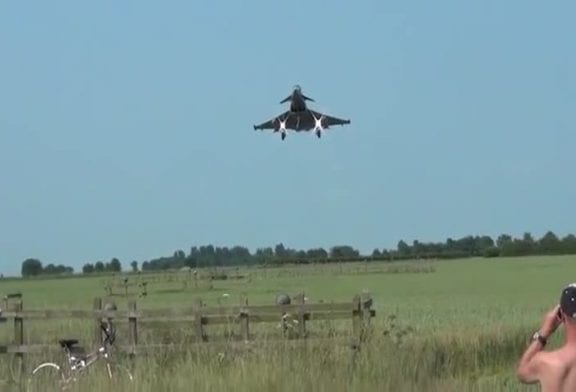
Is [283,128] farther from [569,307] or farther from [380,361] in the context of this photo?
[569,307]

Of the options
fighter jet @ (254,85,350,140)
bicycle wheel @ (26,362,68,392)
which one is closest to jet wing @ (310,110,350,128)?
fighter jet @ (254,85,350,140)

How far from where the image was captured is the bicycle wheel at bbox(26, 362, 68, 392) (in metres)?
12.0

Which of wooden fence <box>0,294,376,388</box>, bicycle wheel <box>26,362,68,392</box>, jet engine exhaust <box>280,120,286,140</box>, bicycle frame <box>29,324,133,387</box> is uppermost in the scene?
jet engine exhaust <box>280,120,286,140</box>

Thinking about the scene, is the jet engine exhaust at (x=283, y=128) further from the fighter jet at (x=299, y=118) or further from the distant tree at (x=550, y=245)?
the distant tree at (x=550, y=245)

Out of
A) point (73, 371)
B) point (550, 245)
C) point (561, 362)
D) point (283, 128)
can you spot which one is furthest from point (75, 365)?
point (550, 245)

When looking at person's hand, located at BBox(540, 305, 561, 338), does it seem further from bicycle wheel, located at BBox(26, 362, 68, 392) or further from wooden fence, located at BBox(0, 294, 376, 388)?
wooden fence, located at BBox(0, 294, 376, 388)

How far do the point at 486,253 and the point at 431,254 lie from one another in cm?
754

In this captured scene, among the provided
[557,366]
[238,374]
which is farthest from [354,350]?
[557,366]

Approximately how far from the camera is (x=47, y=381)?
503 inches

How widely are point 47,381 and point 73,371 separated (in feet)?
2.82

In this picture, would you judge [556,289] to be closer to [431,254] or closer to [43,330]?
[43,330]

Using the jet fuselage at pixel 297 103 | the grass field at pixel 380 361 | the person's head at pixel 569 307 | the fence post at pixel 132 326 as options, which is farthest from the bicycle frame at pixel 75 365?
the jet fuselage at pixel 297 103

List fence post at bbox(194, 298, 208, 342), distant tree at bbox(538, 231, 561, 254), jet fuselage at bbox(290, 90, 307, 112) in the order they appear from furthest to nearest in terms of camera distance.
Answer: distant tree at bbox(538, 231, 561, 254) < jet fuselage at bbox(290, 90, 307, 112) < fence post at bbox(194, 298, 208, 342)

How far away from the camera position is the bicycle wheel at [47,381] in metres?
12.0
